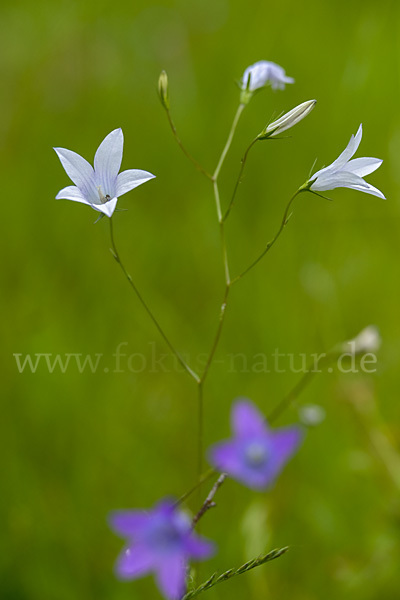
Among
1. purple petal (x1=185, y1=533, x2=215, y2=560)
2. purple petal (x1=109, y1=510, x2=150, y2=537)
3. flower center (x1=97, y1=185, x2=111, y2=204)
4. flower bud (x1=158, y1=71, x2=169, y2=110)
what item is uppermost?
flower bud (x1=158, y1=71, x2=169, y2=110)

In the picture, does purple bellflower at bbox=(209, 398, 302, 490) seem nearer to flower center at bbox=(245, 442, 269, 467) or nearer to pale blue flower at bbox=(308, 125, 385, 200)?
flower center at bbox=(245, 442, 269, 467)

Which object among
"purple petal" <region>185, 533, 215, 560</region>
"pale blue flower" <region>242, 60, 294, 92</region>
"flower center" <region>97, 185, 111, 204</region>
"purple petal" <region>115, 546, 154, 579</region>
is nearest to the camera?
"purple petal" <region>185, 533, 215, 560</region>

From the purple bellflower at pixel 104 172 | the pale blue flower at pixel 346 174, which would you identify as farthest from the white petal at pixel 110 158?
the pale blue flower at pixel 346 174

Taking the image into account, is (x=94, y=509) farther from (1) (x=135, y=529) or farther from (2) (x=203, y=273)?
(2) (x=203, y=273)

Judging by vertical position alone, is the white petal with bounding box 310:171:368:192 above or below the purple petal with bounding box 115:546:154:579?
above

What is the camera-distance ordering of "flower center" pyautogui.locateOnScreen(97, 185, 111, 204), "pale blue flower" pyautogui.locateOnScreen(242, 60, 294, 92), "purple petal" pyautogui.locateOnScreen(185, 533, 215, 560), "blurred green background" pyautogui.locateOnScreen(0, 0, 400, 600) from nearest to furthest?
"purple petal" pyautogui.locateOnScreen(185, 533, 215, 560) < "flower center" pyautogui.locateOnScreen(97, 185, 111, 204) < "pale blue flower" pyautogui.locateOnScreen(242, 60, 294, 92) < "blurred green background" pyautogui.locateOnScreen(0, 0, 400, 600)

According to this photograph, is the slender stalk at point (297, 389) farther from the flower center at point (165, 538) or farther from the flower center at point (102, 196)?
the flower center at point (102, 196)

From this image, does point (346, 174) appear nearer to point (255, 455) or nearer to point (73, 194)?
point (73, 194)

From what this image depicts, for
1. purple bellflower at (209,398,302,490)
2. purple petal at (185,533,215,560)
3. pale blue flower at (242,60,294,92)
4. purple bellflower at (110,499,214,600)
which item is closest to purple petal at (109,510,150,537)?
purple bellflower at (110,499,214,600)

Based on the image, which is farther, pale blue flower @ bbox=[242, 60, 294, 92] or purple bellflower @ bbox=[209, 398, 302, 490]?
purple bellflower @ bbox=[209, 398, 302, 490]
